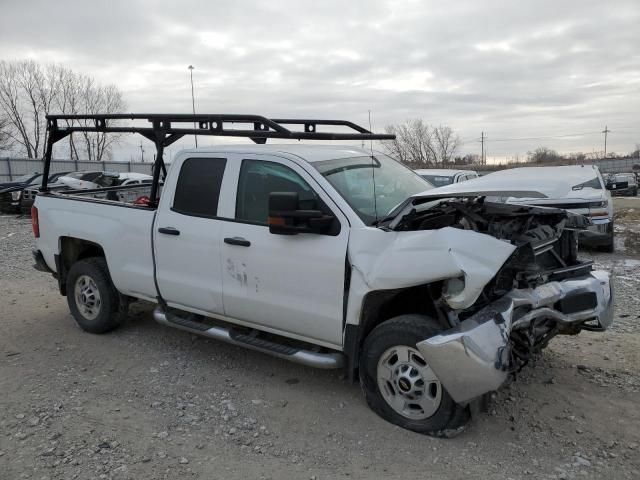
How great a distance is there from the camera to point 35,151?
172ft

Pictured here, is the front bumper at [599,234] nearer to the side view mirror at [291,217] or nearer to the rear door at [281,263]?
the rear door at [281,263]

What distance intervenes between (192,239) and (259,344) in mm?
1045

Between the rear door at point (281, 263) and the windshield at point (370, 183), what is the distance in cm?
18

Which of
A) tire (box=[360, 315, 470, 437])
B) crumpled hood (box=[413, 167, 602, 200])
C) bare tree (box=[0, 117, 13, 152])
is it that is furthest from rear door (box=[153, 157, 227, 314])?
bare tree (box=[0, 117, 13, 152])

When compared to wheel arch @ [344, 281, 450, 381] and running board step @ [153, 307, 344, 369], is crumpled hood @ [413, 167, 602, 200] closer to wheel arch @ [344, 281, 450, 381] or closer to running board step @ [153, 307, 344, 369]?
wheel arch @ [344, 281, 450, 381]

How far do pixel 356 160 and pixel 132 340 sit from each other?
2951mm

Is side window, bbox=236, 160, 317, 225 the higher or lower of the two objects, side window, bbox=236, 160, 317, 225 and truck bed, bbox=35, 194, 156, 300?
the higher

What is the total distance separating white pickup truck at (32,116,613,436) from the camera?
10.7 ft

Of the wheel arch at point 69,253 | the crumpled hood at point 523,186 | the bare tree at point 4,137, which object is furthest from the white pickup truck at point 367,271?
the bare tree at point 4,137

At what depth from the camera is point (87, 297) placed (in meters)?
5.63

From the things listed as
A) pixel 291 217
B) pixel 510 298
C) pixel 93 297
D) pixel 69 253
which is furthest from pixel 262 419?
pixel 69 253

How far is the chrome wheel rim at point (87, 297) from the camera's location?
5574mm

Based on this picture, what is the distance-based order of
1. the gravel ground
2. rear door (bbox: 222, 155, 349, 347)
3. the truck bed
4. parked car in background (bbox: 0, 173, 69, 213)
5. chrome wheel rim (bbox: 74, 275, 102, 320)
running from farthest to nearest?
1. parked car in background (bbox: 0, 173, 69, 213)
2. chrome wheel rim (bbox: 74, 275, 102, 320)
3. the truck bed
4. rear door (bbox: 222, 155, 349, 347)
5. the gravel ground

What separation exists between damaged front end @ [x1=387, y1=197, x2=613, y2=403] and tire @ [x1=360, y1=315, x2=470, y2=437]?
201mm
